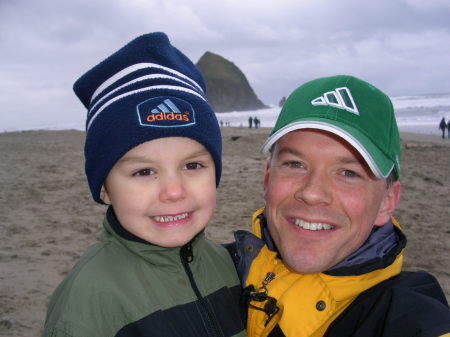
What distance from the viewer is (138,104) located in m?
1.76

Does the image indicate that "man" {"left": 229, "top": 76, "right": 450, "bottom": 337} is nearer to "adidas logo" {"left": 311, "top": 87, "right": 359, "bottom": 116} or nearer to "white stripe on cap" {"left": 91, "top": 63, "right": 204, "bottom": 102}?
"adidas logo" {"left": 311, "top": 87, "right": 359, "bottom": 116}

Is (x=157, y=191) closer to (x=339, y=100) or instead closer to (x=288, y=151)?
(x=288, y=151)

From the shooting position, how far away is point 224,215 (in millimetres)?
6465

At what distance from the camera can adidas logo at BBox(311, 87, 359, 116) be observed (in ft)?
5.70

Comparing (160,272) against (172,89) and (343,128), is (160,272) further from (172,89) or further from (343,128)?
(343,128)

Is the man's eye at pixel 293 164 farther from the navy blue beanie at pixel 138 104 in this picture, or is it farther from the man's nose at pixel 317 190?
the navy blue beanie at pixel 138 104

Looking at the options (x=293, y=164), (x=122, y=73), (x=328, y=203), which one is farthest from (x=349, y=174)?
(x=122, y=73)

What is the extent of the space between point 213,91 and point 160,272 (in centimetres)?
16287

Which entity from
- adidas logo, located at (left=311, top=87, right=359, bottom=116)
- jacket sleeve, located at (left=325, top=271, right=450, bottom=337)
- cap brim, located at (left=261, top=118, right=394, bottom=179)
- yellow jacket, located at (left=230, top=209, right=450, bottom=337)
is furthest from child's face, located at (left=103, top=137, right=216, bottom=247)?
jacket sleeve, located at (left=325, top=271, right=450, bottom=337)

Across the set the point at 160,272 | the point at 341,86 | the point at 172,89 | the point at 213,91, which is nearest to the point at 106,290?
the point at 160,272

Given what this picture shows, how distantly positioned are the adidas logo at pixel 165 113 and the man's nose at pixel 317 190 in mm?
689

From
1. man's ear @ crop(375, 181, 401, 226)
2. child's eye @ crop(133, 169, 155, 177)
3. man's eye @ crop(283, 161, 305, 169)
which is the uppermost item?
child's eye @ crop(133, 169, 155, 177)

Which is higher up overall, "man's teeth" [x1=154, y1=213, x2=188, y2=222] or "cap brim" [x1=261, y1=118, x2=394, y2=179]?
"cap brim" [x1=261, y1=118, x2=394, y2=179]

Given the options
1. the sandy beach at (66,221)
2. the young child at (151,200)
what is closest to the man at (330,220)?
the young child at (151,200)
